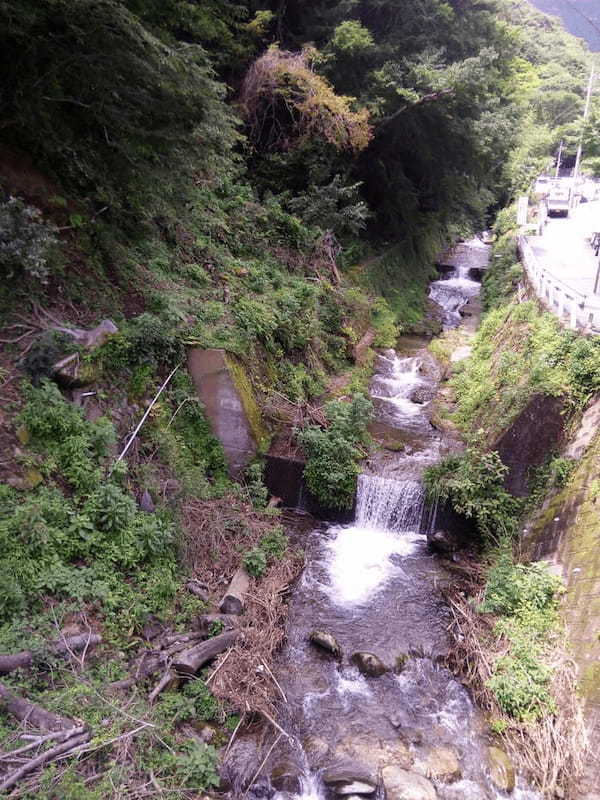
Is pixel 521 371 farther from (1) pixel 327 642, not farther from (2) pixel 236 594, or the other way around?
(2) pixel 236 594

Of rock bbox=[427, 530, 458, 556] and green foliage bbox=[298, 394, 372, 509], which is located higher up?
green foliage bbox=[298, 394, 372, 509]

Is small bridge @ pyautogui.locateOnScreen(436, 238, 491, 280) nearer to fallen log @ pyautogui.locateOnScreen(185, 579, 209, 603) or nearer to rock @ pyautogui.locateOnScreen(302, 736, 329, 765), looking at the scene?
fallen log @ pyautogui.locateOnScreen(185, 579, 209, 603)

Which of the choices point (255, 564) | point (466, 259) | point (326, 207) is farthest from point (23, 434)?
point (466, 259)

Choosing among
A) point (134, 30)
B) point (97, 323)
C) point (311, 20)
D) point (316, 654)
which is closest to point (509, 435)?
point (316, 654)

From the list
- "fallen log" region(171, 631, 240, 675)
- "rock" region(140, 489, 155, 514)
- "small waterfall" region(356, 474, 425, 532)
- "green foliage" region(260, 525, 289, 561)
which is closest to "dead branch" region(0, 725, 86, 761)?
"fallen log" region(171, 631, 240, 675)

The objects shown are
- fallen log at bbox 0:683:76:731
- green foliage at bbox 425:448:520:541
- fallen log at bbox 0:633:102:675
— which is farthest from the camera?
green foliage at bbox 425:448:520:541

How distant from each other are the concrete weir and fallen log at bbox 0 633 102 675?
4.68 meters

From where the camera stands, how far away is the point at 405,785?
6215mm

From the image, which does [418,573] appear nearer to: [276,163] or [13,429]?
[13,429]

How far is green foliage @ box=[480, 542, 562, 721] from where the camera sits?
710 centimetres

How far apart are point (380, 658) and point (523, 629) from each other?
84.2 inches

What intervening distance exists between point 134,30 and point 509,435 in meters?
8.74

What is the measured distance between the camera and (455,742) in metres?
6.91

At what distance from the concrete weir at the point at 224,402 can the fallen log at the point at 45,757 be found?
576 cm
